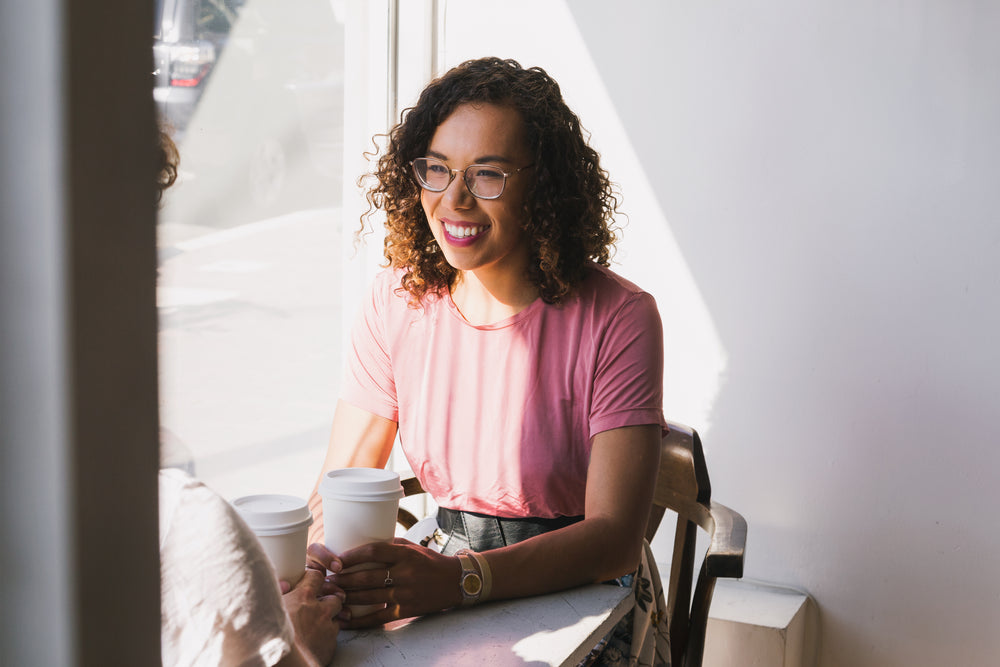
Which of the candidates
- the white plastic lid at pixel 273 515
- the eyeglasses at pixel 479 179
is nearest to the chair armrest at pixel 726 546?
the eyeglasses at pixel 479 179

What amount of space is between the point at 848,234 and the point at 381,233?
1.46 meters

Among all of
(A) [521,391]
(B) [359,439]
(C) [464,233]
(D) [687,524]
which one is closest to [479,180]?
(C) [464,233]

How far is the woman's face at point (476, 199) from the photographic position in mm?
1626

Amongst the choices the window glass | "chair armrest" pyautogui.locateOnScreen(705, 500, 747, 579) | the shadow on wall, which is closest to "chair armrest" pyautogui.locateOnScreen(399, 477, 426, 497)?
the window glass

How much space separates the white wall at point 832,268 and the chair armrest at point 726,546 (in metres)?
0.93

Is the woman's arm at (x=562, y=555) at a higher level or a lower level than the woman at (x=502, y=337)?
lower

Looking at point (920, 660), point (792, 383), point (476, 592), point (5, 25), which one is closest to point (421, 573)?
point (476, 592)

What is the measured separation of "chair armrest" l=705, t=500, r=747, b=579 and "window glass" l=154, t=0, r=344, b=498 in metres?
0.99

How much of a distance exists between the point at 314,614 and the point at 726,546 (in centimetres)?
88

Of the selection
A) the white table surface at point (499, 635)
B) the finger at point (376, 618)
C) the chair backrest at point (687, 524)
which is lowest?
the chair backrest at point (687, 524)

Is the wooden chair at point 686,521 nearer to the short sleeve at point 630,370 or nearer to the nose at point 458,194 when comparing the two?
the short sleeve at point 630,370

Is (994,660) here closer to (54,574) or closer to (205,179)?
(205,179)

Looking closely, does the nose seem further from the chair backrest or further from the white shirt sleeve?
the white shirt sleeve

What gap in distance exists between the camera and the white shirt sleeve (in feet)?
2.37
